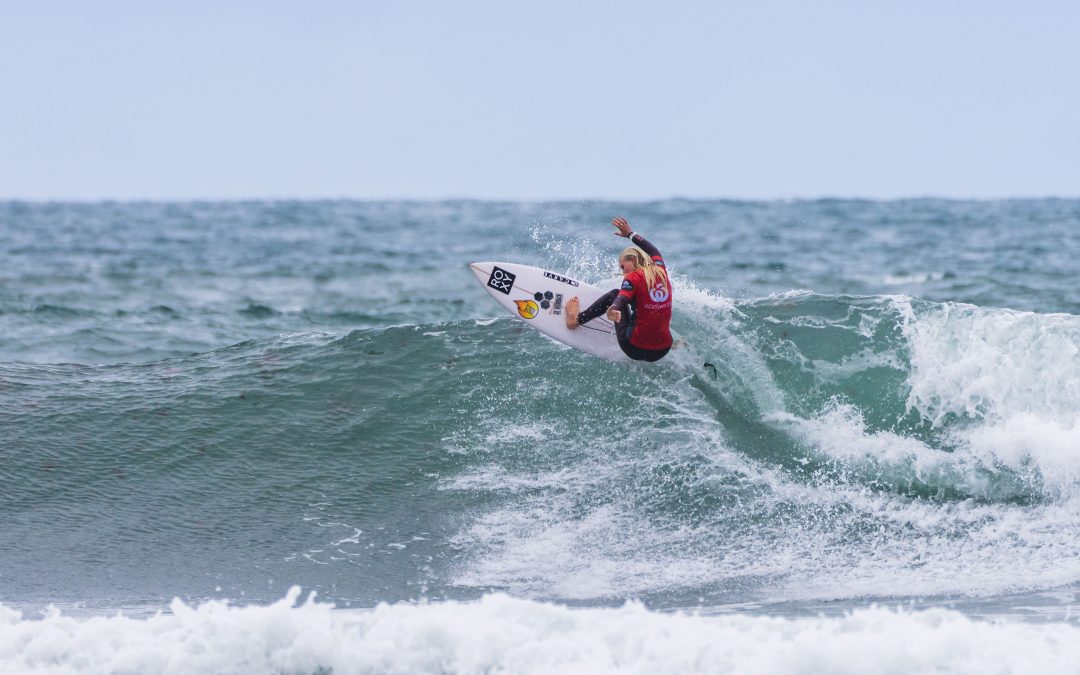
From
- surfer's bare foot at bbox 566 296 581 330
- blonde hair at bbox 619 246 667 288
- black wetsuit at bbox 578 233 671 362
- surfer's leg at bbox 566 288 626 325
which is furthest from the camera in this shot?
surfer's bare foot at bbox 566 296 581 330

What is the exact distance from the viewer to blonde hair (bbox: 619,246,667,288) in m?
10.2

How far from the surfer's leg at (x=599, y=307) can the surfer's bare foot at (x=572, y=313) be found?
0.50 feet

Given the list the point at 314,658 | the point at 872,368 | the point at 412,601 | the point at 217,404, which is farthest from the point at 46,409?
the point at 872,368

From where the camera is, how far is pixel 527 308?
11852 millimetres

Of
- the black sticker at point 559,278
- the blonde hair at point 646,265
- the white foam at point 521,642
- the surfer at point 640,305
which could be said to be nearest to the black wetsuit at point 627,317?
the surfer at point 640,305

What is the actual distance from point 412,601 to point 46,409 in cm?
583

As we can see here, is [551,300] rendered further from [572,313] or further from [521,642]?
[521,642]

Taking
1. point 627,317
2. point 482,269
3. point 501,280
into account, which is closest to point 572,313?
point 627,317

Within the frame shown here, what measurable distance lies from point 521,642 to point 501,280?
6.03m

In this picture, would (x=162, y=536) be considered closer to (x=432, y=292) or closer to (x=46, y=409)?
(x=46, y=409)

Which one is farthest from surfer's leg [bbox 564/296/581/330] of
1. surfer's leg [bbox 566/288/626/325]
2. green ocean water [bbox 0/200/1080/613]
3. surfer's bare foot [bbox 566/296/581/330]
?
green ocean water [bbox 0/200/1080/613]

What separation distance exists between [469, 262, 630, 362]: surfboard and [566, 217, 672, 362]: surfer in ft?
2.04

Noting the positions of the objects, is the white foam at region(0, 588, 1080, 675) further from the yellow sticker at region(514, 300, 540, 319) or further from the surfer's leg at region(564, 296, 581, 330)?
the yellow sticker at region(514, 300, 540, 319)

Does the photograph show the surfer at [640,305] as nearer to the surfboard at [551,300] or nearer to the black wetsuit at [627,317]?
the black wetsuit at [627,317]
